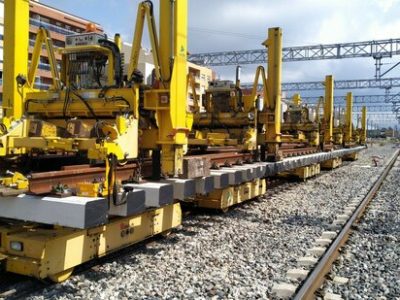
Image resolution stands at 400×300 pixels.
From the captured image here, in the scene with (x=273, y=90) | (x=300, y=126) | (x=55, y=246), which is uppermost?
(x=273, y=90)

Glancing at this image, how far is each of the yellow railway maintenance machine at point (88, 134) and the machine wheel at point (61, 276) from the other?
0.01 meters

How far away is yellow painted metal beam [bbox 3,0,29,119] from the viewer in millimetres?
7121

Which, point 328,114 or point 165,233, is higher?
point 328,114

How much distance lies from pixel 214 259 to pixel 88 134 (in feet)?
7.97

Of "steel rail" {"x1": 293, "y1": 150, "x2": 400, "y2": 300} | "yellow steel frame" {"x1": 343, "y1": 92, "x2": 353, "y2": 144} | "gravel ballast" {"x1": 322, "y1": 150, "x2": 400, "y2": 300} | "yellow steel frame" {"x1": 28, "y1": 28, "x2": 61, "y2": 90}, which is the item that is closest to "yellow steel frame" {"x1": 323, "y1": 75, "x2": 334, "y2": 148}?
"yellow steel frame" {"x1": 343, "y1": 92, "x2": 353, "y2": 144}

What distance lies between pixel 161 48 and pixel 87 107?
1.47m

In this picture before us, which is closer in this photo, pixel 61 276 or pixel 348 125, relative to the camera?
pixel 61 276

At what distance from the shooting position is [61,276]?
5047 millimetres

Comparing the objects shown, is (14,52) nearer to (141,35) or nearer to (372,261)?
(141,35)

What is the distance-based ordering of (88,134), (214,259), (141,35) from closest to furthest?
(88,134) → (214,259) → (141,35)

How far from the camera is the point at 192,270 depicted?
226 inches

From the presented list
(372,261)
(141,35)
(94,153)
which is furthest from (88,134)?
Answer: (372,261)

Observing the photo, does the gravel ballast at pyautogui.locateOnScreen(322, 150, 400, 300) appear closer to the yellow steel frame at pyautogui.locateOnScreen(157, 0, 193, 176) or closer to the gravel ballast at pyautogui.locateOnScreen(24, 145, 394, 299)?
the gravel ballast at pyautogui.locateOnScreen(24, 145, 394, 299)

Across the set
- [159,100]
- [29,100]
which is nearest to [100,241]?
[159,100]
